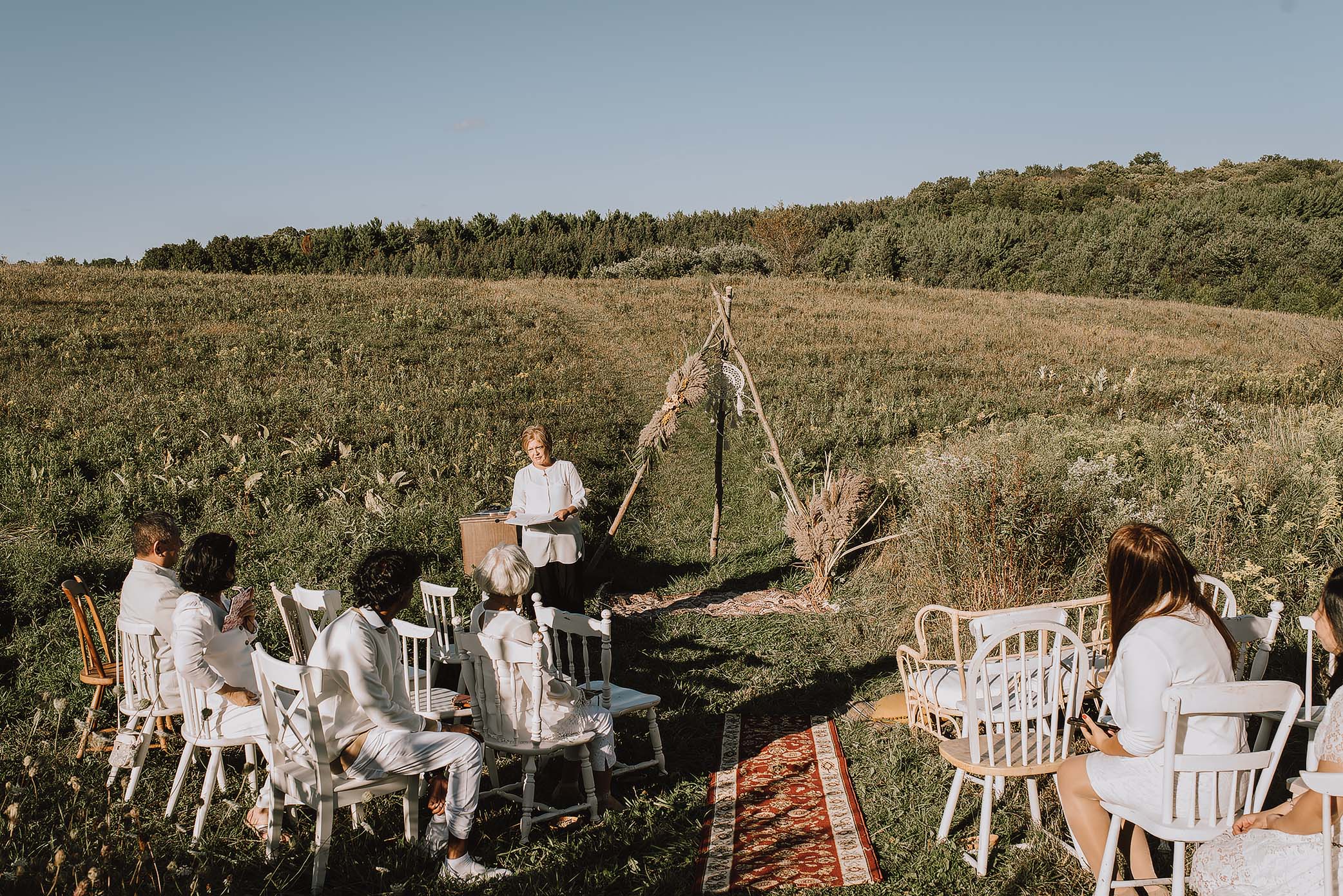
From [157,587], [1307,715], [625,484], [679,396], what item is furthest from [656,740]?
[625,484]

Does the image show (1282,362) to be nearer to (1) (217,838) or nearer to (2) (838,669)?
(2) (838,669)

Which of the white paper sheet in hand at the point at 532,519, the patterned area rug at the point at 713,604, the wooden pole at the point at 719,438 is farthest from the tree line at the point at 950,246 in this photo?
the white paper sheet in hand at the point at 532,519

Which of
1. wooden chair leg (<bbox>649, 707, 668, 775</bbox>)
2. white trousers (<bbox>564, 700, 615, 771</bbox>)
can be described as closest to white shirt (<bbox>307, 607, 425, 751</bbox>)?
white trousers (<bbox>564, 700, 615, 771</bbox>)

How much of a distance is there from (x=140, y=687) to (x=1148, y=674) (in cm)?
485

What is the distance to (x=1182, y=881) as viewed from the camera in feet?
10.6

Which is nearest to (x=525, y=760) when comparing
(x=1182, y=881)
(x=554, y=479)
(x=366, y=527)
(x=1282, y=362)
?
(x=1182, y=881)

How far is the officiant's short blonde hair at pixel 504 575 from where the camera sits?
14.7ft

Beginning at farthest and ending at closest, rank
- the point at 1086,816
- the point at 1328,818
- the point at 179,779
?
the point at 179,779
the point at 1086,816
the point at 1328,818

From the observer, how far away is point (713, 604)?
910cm

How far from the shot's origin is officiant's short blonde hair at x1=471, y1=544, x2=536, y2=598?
4.47 m

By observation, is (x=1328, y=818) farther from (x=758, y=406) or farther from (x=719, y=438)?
(x=719, y=438)

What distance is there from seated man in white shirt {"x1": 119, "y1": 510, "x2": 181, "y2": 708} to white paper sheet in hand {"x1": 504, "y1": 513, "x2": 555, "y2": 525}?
2671 millimetres

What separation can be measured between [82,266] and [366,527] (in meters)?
20.7

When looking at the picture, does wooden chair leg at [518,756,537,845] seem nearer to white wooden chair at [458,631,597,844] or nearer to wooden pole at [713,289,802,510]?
white wooden chair at [458,631,597,844]
